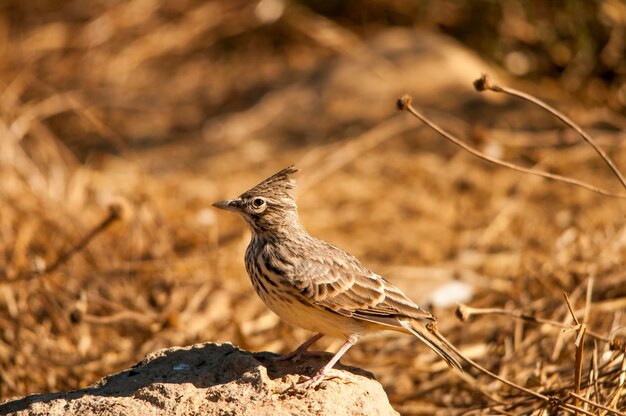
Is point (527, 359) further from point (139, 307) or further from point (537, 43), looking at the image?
point (537, 43)

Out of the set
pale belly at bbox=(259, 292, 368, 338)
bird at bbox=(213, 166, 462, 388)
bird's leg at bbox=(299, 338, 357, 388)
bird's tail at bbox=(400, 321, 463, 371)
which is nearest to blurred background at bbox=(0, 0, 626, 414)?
bird's tail at bbox=(400, 321, 463, 371)

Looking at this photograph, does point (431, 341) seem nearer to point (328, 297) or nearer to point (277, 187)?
point (328, 297)

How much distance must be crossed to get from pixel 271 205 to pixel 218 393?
3.59 ft

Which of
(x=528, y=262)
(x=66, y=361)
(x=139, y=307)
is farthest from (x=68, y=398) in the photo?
(x=528, y=262)

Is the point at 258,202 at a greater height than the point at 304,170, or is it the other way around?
the point at 258,202

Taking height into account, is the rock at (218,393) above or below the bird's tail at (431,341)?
above

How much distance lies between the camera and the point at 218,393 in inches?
154

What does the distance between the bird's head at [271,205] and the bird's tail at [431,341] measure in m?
0.80

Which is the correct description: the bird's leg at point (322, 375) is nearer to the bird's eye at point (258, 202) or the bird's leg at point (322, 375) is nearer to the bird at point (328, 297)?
the bird at point (328, 297)

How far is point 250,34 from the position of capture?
1223 centimetres

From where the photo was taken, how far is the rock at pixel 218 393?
3850mm

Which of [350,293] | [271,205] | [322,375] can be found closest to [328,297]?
[350,293]

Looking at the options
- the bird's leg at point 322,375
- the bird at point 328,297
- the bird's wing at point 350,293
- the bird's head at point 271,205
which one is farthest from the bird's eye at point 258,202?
the bird's leg at point 322,375

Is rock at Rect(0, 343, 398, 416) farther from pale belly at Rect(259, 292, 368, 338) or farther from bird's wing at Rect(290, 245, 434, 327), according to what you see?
bird's wing at Rect(290, 245, 434, 327)
